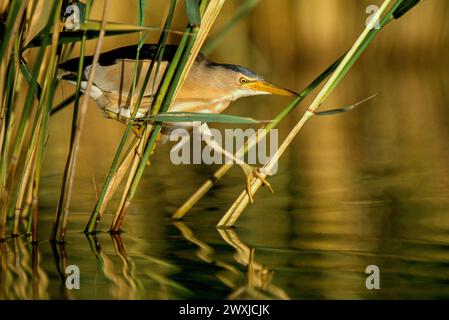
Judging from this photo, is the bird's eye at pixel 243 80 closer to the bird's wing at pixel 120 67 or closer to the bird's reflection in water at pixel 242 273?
the bird's wing at pixel 120 67

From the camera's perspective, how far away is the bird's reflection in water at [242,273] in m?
2.68

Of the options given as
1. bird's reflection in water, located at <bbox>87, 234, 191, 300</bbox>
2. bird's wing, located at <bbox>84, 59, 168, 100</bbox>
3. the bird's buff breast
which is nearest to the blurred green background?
bird's reflection in water, located at <bbox>87, 234, 191, 300</bbox>

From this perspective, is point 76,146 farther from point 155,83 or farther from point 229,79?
point 229,79

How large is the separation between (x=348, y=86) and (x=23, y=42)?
6569mm

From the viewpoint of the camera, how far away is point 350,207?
409 centimetres

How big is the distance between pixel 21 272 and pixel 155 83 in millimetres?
1208

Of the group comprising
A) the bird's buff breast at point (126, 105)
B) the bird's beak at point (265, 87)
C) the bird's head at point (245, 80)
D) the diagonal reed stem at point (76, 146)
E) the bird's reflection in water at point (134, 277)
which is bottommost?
the bird's reflection in water at point (134, 277)

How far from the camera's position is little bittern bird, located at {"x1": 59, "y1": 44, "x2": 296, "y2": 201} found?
154 inches

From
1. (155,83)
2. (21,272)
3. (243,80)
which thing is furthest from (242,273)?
(243,80)

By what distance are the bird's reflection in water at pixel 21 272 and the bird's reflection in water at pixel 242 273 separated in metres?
0.58

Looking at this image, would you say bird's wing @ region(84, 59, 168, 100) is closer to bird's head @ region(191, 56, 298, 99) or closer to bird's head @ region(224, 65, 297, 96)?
bird's head @ region(191, 56, 298, 99)

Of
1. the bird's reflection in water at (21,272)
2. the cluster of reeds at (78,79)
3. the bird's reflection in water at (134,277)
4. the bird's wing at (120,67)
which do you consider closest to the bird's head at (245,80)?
the bird's wing at (120,67)
